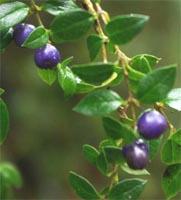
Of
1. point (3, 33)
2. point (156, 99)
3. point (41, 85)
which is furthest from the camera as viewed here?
point (41, 85)

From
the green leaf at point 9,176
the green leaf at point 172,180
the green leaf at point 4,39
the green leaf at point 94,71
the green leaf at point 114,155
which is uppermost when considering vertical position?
the green leaf at point 4,39

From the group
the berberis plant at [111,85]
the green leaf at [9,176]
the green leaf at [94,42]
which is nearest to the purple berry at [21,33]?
the berberis plant at [111,85]

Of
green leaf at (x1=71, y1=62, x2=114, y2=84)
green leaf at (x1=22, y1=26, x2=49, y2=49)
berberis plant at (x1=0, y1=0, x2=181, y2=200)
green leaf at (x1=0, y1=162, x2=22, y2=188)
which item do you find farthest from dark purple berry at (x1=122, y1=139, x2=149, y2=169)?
green leaf at (x1=0, y1=162, x2=22, y2=188)

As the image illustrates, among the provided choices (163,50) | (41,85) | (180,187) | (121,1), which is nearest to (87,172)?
(41,85)

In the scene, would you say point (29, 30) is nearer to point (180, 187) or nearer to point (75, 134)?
point (180, 187)

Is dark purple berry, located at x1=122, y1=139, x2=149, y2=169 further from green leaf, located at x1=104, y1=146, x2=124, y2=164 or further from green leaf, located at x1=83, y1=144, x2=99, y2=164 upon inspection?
green leaf, located at x1=83, y1=144, x2=99, y2=164

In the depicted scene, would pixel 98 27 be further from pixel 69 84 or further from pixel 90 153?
pixel 90 153

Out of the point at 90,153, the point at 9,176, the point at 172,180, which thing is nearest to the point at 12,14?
the point at 90,153

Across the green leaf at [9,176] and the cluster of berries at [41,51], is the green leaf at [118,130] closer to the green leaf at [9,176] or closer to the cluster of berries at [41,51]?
the cluster of berries at [41,51]
